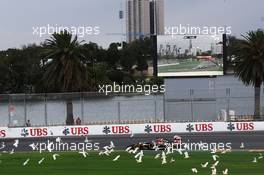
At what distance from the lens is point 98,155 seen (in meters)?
41.8

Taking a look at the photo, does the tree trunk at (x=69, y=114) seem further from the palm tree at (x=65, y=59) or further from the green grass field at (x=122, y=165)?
the green grass field at (x=122, y=165)

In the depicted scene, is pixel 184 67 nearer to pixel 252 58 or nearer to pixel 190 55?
pixel 190 55

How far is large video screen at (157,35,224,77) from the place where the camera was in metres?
84.4

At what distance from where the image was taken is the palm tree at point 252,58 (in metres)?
71.1

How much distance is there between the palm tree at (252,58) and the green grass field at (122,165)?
100ft

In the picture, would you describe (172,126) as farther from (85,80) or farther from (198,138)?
(85,80)

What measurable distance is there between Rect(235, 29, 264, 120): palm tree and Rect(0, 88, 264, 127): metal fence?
349 cm

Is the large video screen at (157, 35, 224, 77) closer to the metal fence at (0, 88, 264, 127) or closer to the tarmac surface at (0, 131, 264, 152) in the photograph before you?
the metal fence at (0, 88, 264, 127)

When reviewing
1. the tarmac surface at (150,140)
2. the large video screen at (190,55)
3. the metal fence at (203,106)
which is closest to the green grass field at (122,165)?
the tarmac surface at (150,140)

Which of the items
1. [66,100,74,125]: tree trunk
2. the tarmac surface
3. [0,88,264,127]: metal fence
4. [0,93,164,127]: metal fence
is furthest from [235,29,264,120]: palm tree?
[66,100,74,125]: tree trunk

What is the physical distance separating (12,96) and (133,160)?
25.9 metres

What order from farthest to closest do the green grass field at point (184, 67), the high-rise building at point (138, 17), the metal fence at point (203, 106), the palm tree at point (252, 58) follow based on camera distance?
the high-rise building at point (138, 17)
the green grass field at point (184, 67)
the palm tree at point (252, 58)
the metal fence at point (203, 106)

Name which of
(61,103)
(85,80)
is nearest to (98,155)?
(61,103)

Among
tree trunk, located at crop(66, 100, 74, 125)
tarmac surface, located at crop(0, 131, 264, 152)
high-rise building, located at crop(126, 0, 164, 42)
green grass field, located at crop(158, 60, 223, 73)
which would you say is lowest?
tarmac surface, located at crop(0, 131, 264, 152)
